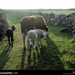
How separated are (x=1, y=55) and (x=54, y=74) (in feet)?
15.7

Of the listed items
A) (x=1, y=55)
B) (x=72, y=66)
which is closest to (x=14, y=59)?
(x=1, y=55)

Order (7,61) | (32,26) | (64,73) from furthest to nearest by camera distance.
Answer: (32,26) → (7,61) → (64,73)

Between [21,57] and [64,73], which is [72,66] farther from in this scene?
[21,57]

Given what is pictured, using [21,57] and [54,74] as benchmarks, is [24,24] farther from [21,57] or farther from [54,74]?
[54,74]

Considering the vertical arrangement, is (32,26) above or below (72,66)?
above

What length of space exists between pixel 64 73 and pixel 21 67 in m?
2.69

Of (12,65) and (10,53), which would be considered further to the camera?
(10,53)

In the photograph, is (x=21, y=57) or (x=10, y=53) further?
(x=10, y=53)

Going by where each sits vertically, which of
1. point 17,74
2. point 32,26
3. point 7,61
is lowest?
point 7,61

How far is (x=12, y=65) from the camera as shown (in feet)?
16.1

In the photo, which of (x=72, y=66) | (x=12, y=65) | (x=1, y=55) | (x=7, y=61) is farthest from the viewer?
(x=1, y=55)

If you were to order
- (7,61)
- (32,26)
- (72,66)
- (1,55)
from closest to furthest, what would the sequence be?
(72,66) → (7,61) → (1,55) → (32,26)

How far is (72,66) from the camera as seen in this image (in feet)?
14.8

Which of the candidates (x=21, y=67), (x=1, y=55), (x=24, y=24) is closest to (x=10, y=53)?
(x=1, y=55)
